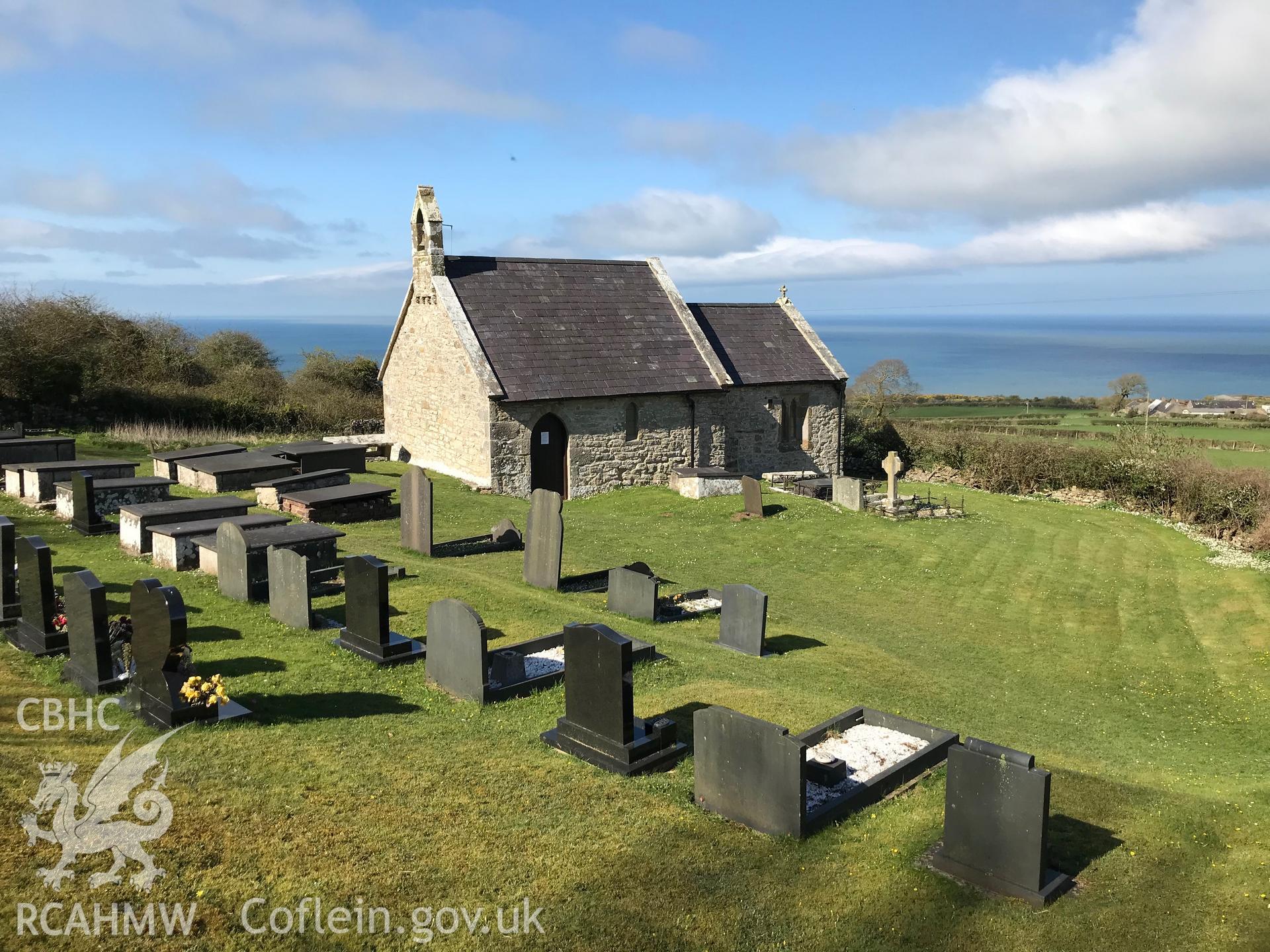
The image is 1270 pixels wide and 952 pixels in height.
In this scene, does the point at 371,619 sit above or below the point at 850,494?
above

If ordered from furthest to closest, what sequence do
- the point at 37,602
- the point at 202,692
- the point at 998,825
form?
the point at 37,602
the point at 202,692
the point at 998,825

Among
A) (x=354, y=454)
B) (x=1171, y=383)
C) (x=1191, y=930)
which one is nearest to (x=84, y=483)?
(x=354, y=454)

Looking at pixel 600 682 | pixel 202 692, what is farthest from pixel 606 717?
pixel 202 692

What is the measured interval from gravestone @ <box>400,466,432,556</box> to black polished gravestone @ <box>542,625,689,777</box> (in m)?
8.98

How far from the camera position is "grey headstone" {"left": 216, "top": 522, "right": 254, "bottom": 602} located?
12828mm

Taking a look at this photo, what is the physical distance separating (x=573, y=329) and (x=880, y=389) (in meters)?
19.4

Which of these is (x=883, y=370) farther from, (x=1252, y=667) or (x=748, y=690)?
(x=748, y=690)

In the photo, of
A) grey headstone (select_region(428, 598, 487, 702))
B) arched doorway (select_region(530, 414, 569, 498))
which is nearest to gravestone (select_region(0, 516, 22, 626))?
grey headstone (select_region(428, 598, 487, 702))

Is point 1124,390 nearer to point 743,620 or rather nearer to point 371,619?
point 743,620

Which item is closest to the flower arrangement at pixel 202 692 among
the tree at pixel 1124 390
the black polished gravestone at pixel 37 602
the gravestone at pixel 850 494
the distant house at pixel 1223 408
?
the black polished gravestone at pixel 37 602

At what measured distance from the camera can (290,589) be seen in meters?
12.0

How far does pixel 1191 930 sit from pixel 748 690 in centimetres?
536

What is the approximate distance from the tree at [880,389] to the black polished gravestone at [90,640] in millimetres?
36453

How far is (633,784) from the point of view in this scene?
8.12 meters
